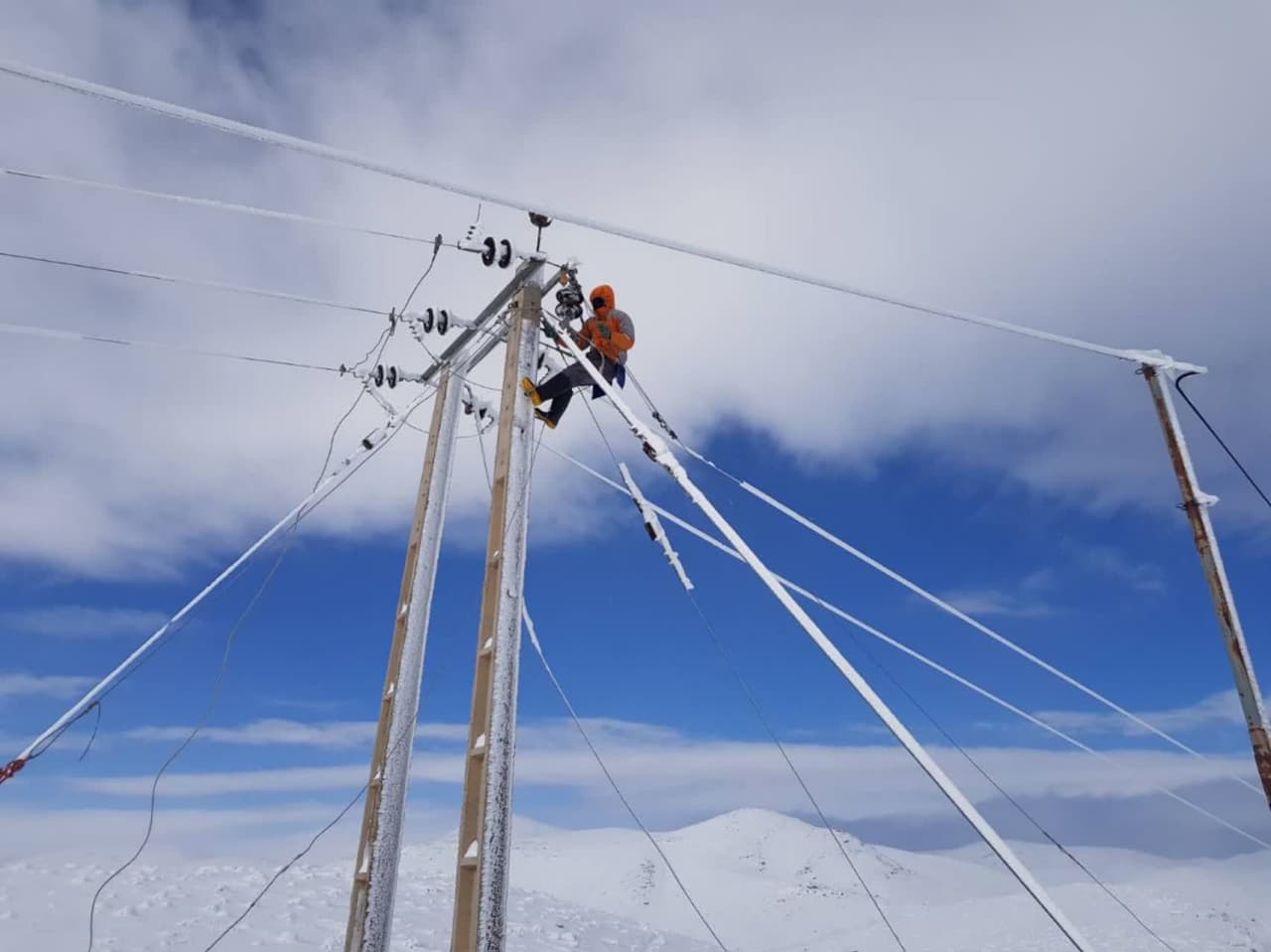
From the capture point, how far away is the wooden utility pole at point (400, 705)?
7.97m

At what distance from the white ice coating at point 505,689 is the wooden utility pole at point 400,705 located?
207 cm

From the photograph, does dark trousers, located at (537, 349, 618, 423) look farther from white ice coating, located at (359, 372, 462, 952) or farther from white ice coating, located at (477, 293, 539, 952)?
white ice coating, located at (359, 372, 462, 952)

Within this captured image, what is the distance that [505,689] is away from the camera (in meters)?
6.94

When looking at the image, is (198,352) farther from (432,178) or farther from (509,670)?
(509,670)

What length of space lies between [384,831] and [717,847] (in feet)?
122

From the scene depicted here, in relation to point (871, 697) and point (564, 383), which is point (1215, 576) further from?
point (564, 383)

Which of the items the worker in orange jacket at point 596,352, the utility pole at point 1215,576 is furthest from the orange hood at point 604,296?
the utility pole at point 1215,576

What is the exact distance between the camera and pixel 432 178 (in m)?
7.02

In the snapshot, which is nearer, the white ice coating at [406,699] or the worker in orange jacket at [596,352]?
the white ice coating at [406,699]

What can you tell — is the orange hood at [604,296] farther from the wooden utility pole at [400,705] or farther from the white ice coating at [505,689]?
the wooden utility pole at [400,705]

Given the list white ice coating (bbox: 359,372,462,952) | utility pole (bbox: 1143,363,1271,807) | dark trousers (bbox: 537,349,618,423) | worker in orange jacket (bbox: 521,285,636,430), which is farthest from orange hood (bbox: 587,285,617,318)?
utility pole (bbox: 1143,363,1271,807)

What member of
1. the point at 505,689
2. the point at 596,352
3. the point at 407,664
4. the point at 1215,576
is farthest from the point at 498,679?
the point at 1215,576

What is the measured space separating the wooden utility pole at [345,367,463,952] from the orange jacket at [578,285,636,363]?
213cm

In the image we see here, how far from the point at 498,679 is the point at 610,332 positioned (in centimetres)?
424
